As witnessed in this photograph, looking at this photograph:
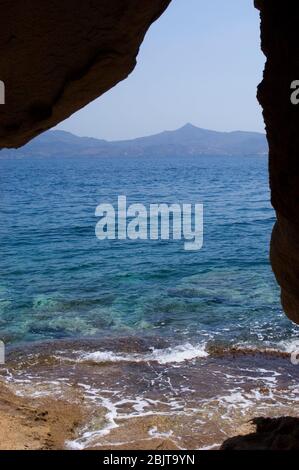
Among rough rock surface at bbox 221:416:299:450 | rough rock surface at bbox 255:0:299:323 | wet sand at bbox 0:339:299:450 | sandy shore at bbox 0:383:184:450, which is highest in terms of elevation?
rough rock surface at bbox 255:0:299:323

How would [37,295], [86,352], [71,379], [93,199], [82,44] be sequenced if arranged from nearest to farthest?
[82,44]
[71,379]
[86,352]
[37,295]
[93,199]

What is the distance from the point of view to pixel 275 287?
18844 mm

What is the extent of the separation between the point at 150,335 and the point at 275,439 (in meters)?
7.97

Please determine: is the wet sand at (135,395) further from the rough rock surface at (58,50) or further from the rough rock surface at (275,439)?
the rough rock surface at (58,50)

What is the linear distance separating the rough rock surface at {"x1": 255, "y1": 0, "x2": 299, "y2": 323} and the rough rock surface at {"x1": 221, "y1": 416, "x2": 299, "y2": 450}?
1.42 m

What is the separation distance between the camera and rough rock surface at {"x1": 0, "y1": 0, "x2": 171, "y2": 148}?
17.3ft

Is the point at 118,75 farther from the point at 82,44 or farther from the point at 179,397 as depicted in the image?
the point at 179,397

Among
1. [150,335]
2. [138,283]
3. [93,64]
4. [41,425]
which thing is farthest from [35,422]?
[138,283]

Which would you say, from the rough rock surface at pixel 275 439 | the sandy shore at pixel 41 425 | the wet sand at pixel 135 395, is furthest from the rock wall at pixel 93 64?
the wet sand at pixel 135 395

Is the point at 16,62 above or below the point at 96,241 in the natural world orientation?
above

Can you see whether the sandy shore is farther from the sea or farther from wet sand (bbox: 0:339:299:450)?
the sea

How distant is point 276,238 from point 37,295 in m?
13.0

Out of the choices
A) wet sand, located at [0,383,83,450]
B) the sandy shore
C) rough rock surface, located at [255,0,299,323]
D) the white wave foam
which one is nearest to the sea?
the white wave foam

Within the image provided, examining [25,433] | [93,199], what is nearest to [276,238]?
[25,433]
